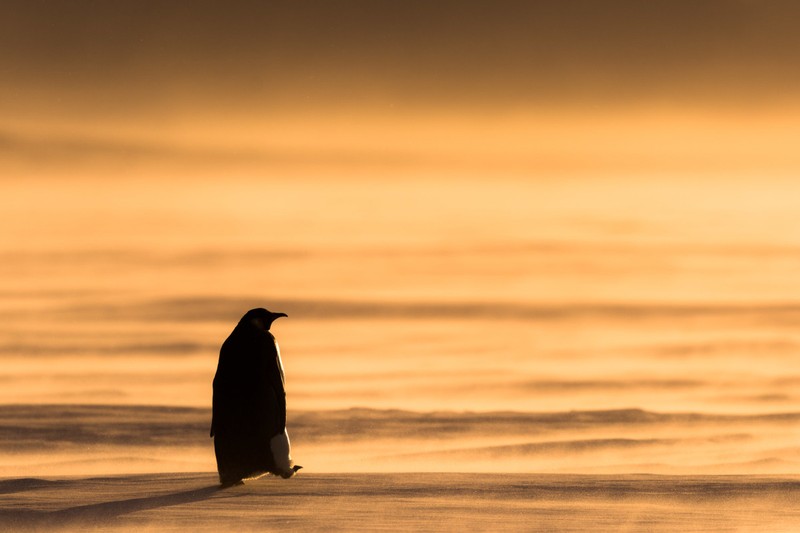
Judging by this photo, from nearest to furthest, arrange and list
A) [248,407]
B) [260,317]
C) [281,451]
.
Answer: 1. [248,407]
2. [281,451]
3. [260,317]

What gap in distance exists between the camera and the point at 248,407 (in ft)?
44.9

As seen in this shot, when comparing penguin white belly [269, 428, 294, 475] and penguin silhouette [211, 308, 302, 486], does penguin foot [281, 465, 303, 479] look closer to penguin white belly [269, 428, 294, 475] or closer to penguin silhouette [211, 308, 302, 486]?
penguin white belly [269, 428, 294, 475]

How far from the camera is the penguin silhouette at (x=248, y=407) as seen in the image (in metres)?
13.7

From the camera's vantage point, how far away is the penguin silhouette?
13.7 m

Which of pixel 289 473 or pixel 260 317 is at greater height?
pixel 260 317

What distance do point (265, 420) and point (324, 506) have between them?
1466 mm

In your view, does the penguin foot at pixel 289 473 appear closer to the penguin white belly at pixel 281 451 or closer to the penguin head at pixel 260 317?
the penguin white belly at pixel 281 451

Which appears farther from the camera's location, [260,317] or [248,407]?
[260,317]

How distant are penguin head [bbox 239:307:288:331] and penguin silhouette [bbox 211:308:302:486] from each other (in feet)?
0.33

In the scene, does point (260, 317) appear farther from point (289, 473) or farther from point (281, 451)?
point (289, 473)

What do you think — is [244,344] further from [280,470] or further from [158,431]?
[158,431]

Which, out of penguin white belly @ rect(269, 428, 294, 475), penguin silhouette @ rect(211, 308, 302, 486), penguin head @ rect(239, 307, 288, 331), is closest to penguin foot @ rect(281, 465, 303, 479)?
penguin white belly @ rect(269, 428, 294, 475)

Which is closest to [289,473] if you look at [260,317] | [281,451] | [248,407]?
[281,451]

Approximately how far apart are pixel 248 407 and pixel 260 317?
3.00 feet
